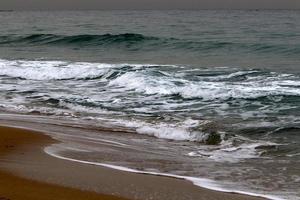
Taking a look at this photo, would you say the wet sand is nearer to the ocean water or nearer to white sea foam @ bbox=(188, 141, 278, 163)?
the ocean water

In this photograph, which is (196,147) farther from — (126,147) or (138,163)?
(138,163)

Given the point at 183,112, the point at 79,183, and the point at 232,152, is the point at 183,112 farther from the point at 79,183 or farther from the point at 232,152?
the point at 79,183

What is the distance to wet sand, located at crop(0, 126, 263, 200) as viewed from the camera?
5906mm

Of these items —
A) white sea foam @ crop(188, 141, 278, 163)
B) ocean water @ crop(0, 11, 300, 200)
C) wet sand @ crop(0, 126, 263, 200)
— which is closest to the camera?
wet sand @ crop(0, 126, 263, 200)

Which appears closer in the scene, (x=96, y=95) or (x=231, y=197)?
(x=231, y=197)

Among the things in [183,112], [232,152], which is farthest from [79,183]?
[183,112]

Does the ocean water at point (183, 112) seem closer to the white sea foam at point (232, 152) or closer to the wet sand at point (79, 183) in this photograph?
the white sea foam at point (232, 152)

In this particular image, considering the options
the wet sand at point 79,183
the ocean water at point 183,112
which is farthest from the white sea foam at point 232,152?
the wet sand at point 79,183

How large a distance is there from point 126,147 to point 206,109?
4.51m

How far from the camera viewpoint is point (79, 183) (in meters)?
6.39

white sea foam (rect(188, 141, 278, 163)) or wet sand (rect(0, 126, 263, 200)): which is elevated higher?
wet sand (rect(0, 126, 263, 200))

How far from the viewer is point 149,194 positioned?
602cm

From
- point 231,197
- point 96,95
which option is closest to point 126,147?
point 231,197

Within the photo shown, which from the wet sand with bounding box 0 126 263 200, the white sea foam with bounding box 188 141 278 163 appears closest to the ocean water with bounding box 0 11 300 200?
the white sea foam with bounding box 188 141 278 163
